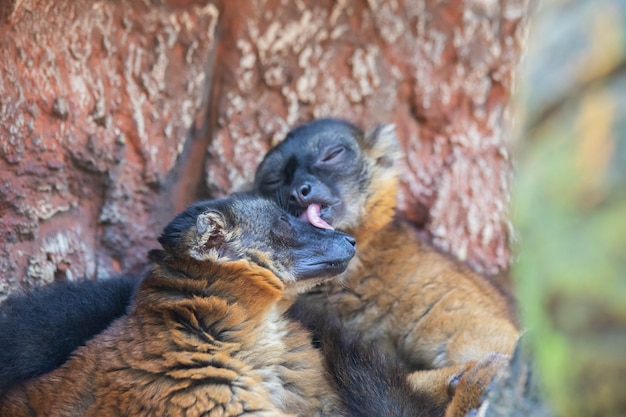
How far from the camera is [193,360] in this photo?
427 centimetres

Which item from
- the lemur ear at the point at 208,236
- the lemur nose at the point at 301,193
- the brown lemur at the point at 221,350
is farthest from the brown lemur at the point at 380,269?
the lemur ear at the point at 208,236

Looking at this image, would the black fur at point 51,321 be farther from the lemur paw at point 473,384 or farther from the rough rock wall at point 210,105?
the lemur paw at point 473,384

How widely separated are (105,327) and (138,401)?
96cm

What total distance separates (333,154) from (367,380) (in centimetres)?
236

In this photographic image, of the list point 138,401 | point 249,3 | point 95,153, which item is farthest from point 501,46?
point 138,401

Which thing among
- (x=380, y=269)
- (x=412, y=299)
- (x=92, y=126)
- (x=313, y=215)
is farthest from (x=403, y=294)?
(x=92, y=126)

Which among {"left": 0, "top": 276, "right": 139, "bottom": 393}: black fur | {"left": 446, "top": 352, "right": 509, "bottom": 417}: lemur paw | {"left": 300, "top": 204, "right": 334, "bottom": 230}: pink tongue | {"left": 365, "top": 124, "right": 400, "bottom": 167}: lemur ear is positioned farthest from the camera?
{"left": 365, "top": 124, "right": 400, "bottom": 167}: lemur ear

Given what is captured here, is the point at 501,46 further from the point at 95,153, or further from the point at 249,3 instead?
the point at 95,153

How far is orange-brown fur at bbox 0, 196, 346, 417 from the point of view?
13.8 ft

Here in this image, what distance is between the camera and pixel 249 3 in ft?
23.4

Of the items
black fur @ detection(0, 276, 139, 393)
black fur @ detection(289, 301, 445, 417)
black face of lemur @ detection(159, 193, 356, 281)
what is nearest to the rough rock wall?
black fur @ detection(0, 276, 139, 393)

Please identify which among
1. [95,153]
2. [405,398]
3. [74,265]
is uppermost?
[95,153]

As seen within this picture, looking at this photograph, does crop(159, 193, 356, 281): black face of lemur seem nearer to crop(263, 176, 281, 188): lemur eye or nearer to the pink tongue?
the pink tongue

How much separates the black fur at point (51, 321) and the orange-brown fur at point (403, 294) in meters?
1.44
